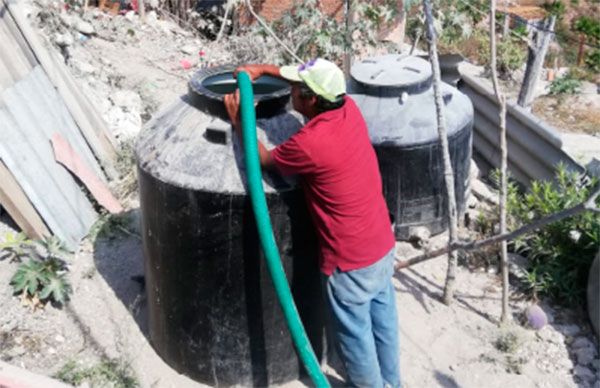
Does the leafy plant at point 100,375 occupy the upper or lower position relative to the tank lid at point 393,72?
lower

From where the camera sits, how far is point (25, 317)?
376cm

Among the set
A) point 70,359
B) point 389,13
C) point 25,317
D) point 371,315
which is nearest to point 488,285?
point 371,315

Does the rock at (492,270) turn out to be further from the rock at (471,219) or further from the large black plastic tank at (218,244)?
the large black plastic tank at (218,244)

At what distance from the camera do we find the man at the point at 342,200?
2648 mm

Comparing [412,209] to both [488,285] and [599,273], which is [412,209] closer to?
[488,285]

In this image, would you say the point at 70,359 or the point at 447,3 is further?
the point at 447,3

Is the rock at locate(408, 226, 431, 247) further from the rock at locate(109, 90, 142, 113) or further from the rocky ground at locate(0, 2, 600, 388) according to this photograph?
the rock at locate(109, 90, 142, 113)

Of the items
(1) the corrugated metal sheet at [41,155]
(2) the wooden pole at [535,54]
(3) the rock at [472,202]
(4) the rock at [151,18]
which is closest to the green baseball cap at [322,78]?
(1) the corrugated metal sheet at [41,155]

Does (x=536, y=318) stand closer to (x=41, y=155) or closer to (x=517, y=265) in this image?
(x=517, y=265)

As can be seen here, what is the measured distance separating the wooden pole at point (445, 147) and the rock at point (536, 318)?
0.46m

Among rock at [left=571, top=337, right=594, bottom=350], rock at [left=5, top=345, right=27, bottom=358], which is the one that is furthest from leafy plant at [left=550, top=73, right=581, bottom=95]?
rock at [left=5, top=345, right=27, bottom=358]

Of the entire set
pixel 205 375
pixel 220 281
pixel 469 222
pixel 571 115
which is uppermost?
pixel 220 281

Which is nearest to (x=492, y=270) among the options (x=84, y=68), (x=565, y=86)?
(x=565, y=86)

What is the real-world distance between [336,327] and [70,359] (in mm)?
1465
